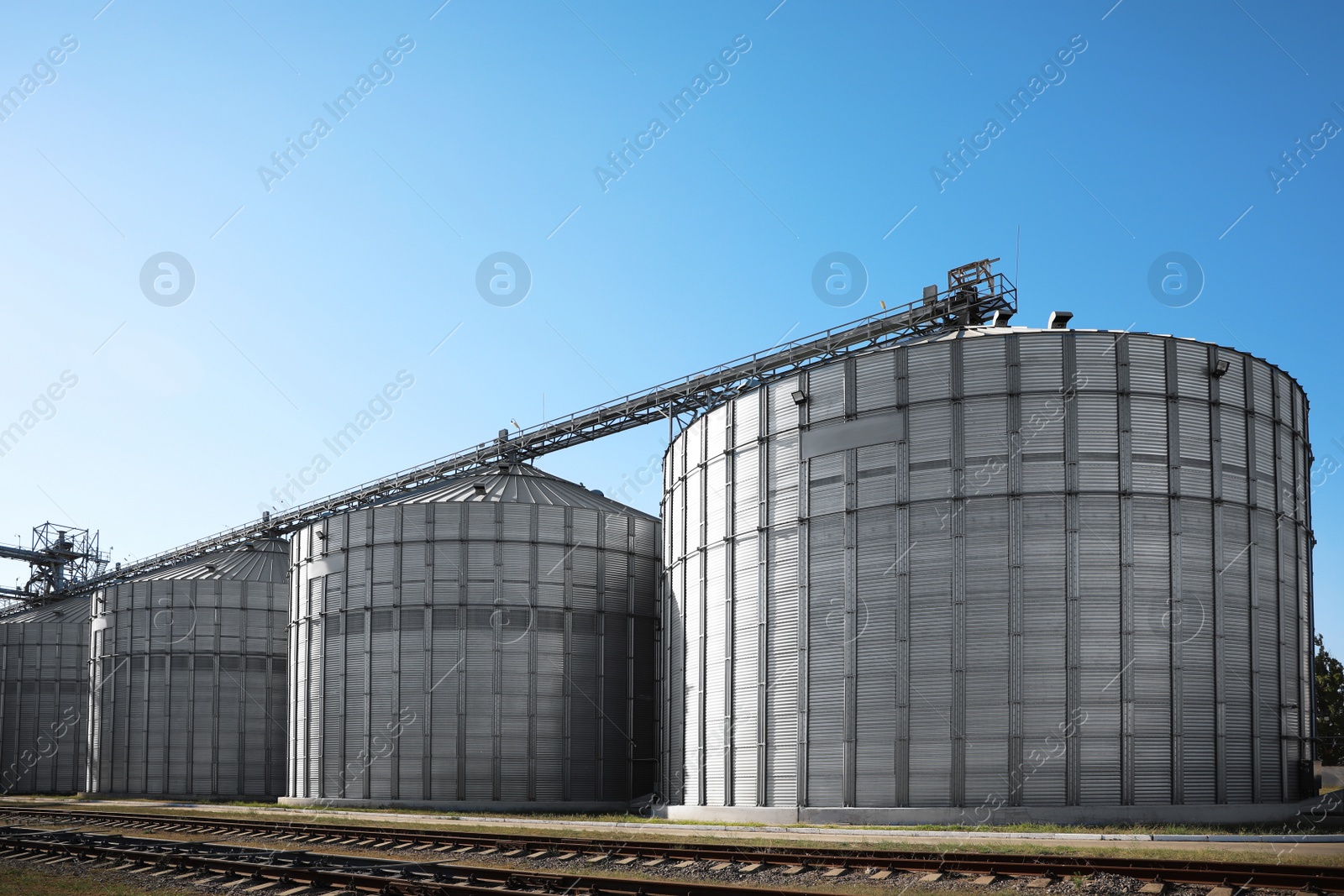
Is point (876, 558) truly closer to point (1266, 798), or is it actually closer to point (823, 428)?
point (823, 428)

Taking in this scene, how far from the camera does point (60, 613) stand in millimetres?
96625

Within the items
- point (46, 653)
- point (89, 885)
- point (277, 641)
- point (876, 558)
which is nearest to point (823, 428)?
point (876, 558)

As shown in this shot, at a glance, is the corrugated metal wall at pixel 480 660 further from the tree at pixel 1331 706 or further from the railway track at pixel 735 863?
the tree at pixel 1331 706

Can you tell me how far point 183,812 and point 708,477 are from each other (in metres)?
28.5

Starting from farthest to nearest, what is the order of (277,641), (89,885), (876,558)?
(277,641)
(876,558)
(89,885)

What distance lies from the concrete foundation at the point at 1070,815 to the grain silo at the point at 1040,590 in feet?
0.24

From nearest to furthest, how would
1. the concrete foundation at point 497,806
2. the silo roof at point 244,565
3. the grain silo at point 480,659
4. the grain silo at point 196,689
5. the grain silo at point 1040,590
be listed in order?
1. the grain silo at point 1040,590
2. the concrete foundation at point 497,806
3. the grain silo at point 480,659
4. the grain silo at point 196,689
5. the silo roof at point 244,565

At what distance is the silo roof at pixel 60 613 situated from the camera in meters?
95.2

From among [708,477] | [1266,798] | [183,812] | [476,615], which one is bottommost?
[183,812]

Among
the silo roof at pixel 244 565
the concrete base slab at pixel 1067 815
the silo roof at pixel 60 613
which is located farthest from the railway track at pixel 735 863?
the silo roof at pixel 60 613

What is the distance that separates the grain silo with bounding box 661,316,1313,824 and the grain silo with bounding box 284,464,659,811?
1633 cm

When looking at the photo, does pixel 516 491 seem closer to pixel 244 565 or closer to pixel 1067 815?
pixel 244 565

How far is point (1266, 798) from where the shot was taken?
1469 inches

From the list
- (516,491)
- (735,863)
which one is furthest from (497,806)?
(735,863)
